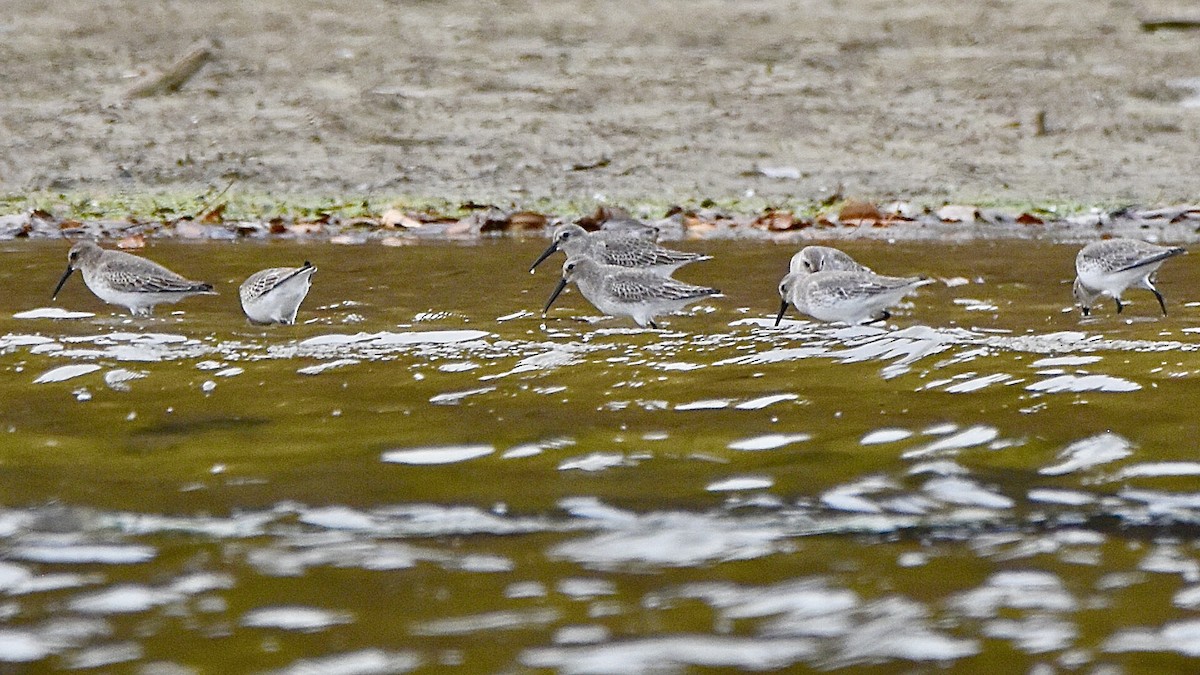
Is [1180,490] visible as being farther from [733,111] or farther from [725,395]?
[733,111]

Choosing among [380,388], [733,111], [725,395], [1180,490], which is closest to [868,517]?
[1180,490]

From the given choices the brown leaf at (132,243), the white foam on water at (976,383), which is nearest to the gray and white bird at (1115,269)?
the white foam on water at (976,383)

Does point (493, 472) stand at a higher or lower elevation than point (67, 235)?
higher

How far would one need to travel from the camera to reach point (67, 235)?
14.4m

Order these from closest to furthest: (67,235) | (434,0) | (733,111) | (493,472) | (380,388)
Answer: (493,472) < (380,388) < (67,235) < (733,111) < (434,0)

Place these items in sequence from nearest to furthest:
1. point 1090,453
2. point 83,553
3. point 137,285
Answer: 1. point 83,553
2. point 1090,453
3. point 137,285

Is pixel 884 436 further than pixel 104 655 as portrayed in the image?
Yes

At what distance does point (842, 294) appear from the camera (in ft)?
29.3

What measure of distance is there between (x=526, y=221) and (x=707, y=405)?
345 inches

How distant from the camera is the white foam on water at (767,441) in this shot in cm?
561

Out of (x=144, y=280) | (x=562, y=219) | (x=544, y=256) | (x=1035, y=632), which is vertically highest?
(x=1035, y=632)

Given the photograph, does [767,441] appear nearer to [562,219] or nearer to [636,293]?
[636,293]

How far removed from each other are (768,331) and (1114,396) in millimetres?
2480

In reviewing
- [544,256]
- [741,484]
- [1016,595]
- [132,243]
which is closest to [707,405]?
[741,484]
